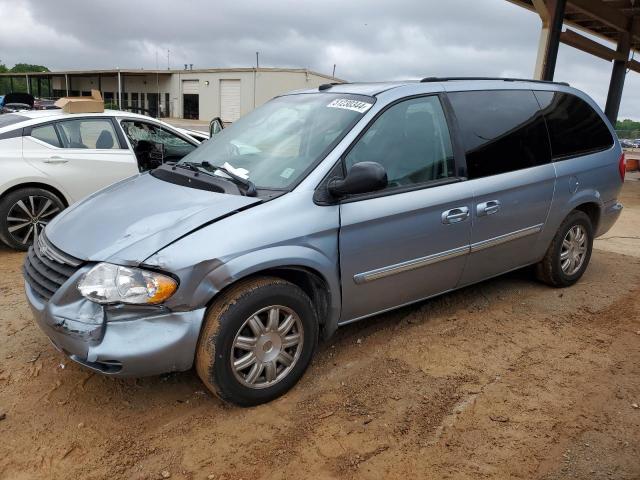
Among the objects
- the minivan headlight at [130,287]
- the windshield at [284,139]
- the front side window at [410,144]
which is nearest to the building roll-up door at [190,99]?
the windshield at [284,139]

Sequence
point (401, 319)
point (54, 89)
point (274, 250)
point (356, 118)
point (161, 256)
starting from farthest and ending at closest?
point (54, 89) → point (401, 319) → point (356, 118) → point (274, 250) → point (161, 256)

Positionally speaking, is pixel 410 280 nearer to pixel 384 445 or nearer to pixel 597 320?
pixel 384 445

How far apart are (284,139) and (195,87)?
38.5 metres

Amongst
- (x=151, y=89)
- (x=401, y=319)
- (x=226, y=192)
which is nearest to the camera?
(x=226, y=192)

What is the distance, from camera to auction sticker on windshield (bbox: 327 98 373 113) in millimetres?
3367

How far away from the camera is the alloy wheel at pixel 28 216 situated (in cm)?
562

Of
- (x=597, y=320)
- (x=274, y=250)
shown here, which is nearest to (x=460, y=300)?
(x=597, y=320)

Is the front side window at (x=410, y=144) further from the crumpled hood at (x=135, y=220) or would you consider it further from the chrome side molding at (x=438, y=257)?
the crumpled hood at (x=135, y=220)

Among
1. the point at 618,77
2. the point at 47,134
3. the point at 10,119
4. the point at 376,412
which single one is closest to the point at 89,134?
the point at 47,134

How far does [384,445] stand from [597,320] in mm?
2520

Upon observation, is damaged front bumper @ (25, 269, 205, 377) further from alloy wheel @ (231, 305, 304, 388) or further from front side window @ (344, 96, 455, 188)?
front side window @ (344, 96, 455, 188)

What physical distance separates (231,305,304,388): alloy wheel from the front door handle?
1.25m

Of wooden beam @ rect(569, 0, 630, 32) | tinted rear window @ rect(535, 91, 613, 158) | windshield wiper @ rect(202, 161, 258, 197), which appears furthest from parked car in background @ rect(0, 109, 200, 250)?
wooden beam @ rect(569, 0, 630, 32)

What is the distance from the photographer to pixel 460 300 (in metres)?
4.48
